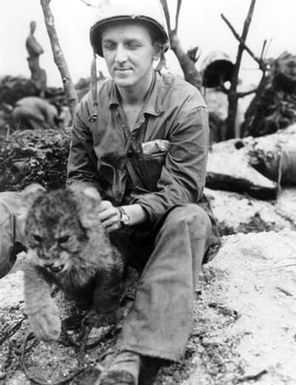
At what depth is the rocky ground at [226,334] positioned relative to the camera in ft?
9.45

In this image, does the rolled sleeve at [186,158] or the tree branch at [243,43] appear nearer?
the rolled sleeve at [186,158]

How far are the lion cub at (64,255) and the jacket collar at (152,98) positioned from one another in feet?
2.65

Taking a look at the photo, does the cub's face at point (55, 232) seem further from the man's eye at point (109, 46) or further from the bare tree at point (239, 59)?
the bare tree at point (239, 59)

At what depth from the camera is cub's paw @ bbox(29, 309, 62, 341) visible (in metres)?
2.74

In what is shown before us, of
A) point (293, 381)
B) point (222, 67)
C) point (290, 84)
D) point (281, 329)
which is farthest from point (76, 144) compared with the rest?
point (290, 84)

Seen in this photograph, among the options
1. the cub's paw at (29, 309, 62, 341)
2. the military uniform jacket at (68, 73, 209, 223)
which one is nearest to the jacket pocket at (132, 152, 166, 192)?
the military uniform jacket at (68, 73, 209, 223)

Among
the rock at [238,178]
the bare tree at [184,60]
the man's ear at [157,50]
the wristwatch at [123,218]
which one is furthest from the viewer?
the bare tree at [184,60]

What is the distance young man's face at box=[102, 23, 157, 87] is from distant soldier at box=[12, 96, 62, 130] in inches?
276

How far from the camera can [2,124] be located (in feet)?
31.8

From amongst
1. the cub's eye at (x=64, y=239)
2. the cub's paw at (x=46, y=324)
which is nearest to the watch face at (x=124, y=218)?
the cub's eye at (x=64, y=239)

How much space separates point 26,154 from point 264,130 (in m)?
4.85

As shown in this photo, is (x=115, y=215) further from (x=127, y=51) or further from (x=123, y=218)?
(x=127, y=51)

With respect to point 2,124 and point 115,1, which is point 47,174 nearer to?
point 115,1

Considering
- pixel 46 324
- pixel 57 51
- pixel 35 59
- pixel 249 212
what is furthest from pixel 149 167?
pixel 35 59
